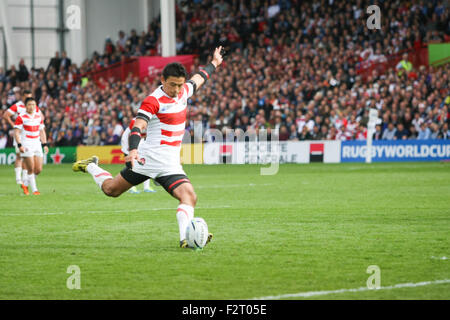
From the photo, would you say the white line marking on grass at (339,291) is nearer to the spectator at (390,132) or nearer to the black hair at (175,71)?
the black hair at (175,71)

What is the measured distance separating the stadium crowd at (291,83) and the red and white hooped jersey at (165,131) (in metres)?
20.8

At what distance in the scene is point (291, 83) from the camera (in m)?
33.6

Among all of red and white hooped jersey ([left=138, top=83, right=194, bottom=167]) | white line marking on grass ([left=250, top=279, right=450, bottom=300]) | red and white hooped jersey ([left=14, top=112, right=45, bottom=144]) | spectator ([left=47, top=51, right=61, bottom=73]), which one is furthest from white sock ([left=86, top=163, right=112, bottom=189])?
spectator ([left=47, top=51, right=61, bottom=73])

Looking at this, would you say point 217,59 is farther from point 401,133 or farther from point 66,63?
point 66,63

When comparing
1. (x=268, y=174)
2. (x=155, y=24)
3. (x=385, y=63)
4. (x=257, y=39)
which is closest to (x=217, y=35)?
(x=257, y=39)

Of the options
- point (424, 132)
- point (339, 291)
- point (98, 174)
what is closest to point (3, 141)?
point (424, 132)

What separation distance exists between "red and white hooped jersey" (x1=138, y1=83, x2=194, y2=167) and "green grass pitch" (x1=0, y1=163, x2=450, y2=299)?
106 cm

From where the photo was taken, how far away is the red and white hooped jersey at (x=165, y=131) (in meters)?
9.20

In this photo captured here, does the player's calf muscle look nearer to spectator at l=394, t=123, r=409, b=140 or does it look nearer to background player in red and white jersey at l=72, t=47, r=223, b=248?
background player in red and white jersey at l=72, t=47, r=223, b=248

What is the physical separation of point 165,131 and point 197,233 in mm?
1320

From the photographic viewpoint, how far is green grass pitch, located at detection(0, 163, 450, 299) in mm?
6766

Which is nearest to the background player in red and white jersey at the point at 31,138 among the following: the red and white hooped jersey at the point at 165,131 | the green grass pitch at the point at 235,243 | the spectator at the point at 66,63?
the green grass pitch at the point at 235,243
